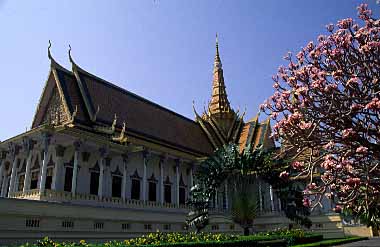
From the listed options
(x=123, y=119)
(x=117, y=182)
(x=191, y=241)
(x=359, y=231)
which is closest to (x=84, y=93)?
(x=123, y=119)

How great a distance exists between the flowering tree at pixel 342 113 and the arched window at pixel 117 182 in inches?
665

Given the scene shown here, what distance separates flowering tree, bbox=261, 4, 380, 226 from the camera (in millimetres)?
6852

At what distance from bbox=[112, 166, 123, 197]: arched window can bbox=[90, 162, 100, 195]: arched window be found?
1.26 meters

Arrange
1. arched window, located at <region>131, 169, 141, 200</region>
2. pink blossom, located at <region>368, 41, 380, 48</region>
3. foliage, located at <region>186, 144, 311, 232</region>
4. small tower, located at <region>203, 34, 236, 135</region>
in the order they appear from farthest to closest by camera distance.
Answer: small tower, located at <region>203, 34, 236, 135</region> → arched window, located at <region>131, 169, 141, 200</region> → foliage, located at <region>186, 144, 311, 232</region> → pink blossom, located at <region>368, 41, 380, 48</region>

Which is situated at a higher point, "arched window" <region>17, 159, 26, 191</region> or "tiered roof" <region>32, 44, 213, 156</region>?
"tiered roof" <region>32, 44, 213, 156</region>

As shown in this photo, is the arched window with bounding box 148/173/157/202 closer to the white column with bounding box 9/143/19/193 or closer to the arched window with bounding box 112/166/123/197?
the arched window with bounding box 112/166/123/197

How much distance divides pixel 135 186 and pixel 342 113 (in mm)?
19257

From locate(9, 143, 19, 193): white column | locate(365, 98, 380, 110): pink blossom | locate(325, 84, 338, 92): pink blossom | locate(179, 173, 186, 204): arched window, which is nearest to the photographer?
locate(365, 98, 380, 110): pink blossom

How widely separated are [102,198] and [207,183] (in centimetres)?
670

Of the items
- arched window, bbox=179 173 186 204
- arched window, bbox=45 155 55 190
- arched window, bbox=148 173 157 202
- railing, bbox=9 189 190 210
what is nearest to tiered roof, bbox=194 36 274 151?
arched window, bbox=179 173 186 204

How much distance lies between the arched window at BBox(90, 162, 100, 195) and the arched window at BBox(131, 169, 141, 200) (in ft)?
9.62

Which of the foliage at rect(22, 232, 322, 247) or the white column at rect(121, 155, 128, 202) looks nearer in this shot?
the foliage at rect(22, 232, 322, 247)

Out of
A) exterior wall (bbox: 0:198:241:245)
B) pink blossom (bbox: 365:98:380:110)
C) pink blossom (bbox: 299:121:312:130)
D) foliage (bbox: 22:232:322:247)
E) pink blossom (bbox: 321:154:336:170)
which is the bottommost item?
foliage (bbox: 22:232:322:247)

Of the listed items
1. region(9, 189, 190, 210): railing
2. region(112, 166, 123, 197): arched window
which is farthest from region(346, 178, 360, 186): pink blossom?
region(112, 166, 123, 197): arched window
